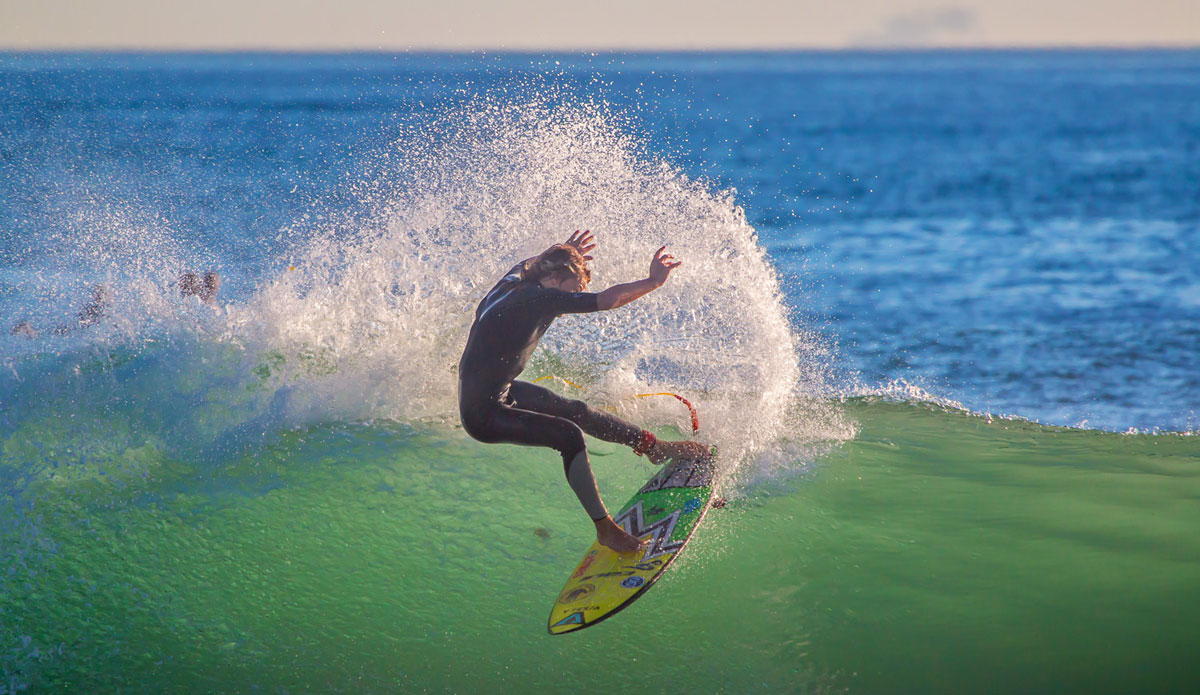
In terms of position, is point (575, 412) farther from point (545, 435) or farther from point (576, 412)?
point (545, 435)

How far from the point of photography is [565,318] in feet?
32.0

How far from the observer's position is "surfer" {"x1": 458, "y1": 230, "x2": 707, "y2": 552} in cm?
528

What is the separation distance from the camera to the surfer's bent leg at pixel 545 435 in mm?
5301

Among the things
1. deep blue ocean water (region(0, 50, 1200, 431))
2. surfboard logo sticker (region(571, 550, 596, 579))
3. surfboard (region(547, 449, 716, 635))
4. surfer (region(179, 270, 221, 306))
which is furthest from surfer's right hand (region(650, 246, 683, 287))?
surfer (region(179, 270, 221, 306))

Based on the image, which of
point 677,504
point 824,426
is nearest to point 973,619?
point 677,504

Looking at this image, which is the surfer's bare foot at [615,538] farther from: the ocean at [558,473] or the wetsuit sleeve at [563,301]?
the wetsuit sleeve at [563,301]

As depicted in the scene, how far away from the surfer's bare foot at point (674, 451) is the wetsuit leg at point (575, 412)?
192 millimetres

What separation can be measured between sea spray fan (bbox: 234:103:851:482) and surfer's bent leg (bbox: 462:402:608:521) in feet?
7.44

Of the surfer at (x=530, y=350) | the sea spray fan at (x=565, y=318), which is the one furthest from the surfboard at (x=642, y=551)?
the sea spray fan at (x=565, y=318)

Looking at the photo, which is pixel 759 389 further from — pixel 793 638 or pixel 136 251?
pixel 136 251

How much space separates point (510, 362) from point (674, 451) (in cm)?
144

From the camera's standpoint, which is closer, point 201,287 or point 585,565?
point 585,565

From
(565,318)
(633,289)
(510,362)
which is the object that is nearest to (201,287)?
(565,318)

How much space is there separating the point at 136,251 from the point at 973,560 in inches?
352
